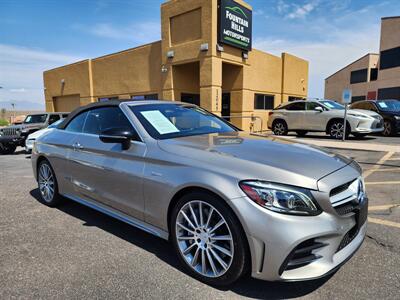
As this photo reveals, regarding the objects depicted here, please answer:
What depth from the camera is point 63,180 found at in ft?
14.1

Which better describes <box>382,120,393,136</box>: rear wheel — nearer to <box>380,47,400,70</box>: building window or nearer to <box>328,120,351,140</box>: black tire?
<box>328,120,351,140</box>: black tire

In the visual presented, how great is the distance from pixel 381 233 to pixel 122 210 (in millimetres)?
2941

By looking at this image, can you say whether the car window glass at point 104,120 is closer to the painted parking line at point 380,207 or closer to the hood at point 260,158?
the hood at point 260,158

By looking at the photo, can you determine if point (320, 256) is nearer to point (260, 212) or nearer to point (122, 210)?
point (260, 212)

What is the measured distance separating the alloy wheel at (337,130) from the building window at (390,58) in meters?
28.1

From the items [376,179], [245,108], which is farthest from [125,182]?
[245,108]

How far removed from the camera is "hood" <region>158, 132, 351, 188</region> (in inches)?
90.7

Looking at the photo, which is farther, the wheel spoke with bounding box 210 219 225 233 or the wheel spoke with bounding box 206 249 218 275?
the wheel spoke with bounding box 206 249 218 275

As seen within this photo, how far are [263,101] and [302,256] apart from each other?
17.1 m

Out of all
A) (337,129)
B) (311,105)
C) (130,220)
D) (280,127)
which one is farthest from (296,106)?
(130,220)

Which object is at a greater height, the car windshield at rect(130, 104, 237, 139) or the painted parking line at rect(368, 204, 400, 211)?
the car windshield at rect(130, 104, 237, 139)

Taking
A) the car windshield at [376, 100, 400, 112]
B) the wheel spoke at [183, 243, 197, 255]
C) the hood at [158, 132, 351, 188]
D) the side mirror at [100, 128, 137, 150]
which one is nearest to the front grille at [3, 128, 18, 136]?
the side mirror at [100, 128, 137, 150]

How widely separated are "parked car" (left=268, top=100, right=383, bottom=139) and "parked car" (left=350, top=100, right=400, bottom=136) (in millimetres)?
1420

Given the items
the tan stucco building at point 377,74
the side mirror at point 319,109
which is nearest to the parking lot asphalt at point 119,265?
the side mirror at point 319,109
